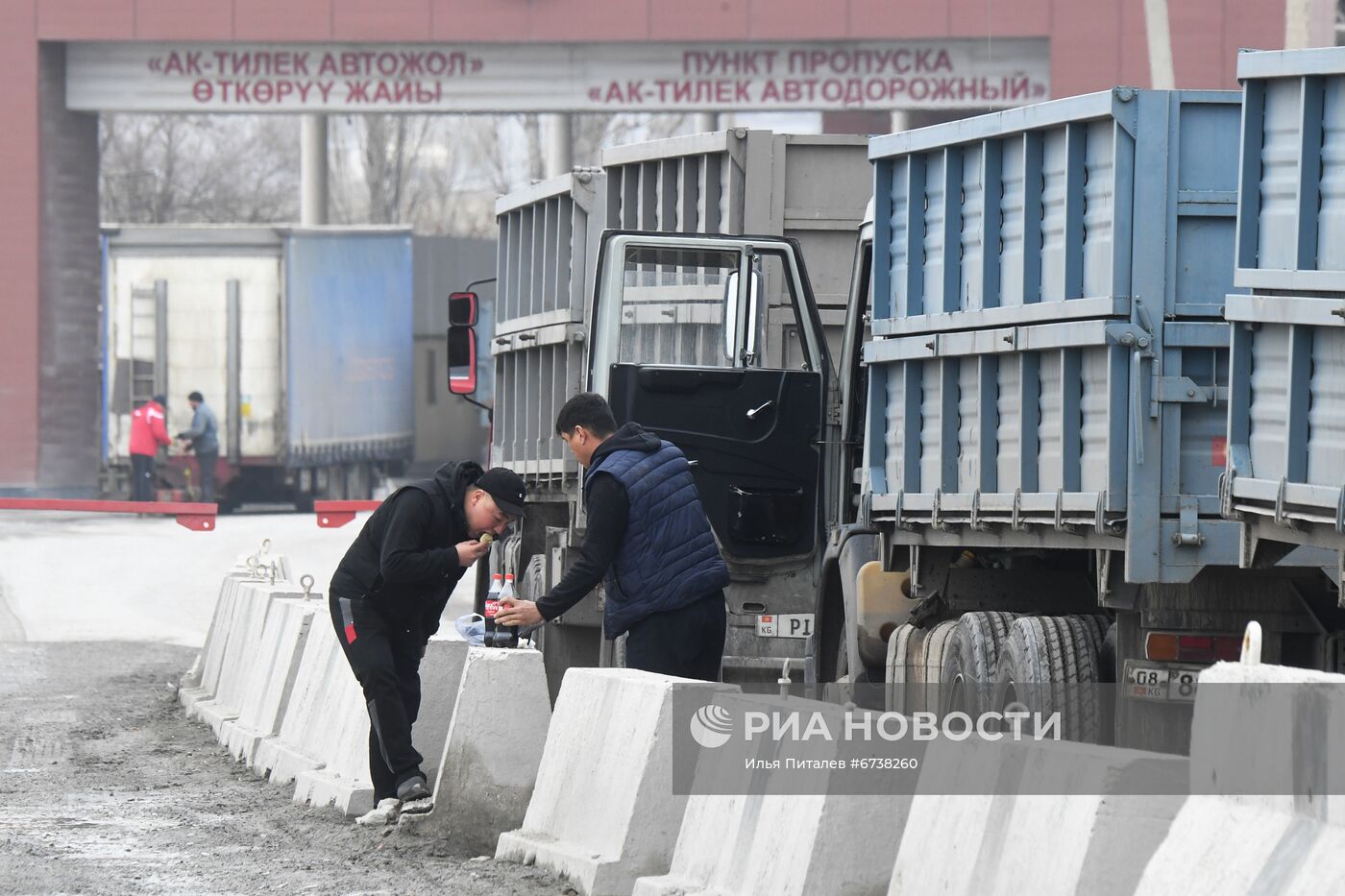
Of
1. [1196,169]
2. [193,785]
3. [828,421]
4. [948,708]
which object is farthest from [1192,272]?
[193,785]

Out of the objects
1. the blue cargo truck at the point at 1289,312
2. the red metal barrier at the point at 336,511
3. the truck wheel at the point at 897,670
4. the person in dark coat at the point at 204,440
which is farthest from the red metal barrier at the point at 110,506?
the blue cargo truck at the point at 1289,312

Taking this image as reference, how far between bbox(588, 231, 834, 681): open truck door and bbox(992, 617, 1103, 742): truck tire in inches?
91.1

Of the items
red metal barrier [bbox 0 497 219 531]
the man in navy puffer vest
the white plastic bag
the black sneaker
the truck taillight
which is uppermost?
the man in navy puffer vest

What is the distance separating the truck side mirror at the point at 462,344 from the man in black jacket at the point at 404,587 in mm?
6418

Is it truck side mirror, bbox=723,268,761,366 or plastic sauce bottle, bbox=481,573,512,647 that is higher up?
truck side mirror, bbox=723,268,761,366

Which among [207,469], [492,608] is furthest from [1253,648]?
[207,469]

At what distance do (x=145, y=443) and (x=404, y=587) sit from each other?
23764mm

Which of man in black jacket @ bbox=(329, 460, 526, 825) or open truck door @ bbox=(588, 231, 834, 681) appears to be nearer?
man in black jacket @ bbox=(329, 460, 526, 825)

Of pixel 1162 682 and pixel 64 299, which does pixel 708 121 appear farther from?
pixel 1162 682

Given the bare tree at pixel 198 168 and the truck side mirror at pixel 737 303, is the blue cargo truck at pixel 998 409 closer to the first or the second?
the truck side mirror at pixel 737 303

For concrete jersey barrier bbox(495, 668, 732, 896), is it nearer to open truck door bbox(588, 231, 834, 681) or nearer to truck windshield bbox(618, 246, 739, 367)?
open truck door bbox(588, 231, 834, 681)

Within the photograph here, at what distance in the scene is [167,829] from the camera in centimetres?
909

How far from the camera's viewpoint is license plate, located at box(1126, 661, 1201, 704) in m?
8.15

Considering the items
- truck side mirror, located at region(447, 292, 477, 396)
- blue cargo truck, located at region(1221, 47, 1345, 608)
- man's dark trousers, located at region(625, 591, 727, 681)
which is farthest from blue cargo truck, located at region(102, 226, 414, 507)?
blue cargo truck, located at region(1221, 47, 1345, 608)
